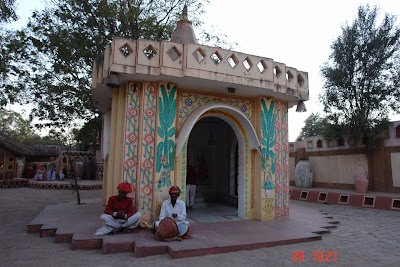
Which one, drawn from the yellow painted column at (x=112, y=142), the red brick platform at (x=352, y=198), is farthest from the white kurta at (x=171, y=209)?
the red brick platform at (x=352, y=198)

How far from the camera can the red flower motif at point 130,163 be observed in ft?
19.5

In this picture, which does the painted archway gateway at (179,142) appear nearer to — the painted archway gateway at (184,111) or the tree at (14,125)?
the painted archway gateway at (184,111)

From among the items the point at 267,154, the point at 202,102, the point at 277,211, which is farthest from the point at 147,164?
Answer: the point at 277,211

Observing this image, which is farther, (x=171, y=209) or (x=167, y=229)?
(x=171, y=209)

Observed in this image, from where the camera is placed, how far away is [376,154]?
1217 cm

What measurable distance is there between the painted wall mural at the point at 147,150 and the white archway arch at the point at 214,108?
0.62 m

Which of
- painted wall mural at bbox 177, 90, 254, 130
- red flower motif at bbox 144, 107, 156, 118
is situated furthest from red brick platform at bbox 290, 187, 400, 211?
red flower motif at bbox 144, 107, 156, 118

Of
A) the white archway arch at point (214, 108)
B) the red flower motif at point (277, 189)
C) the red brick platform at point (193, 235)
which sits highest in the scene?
the white archway arch at point (214, 108)

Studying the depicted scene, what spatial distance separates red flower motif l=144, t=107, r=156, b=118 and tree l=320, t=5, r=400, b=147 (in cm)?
1037

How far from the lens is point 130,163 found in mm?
5977

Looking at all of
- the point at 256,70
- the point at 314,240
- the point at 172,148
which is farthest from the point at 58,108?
the point at 314,240

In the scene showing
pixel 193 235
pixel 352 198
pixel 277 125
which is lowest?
pixel 193 235

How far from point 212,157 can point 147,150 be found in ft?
16.0

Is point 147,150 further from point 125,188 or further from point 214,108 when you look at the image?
point 214,108
